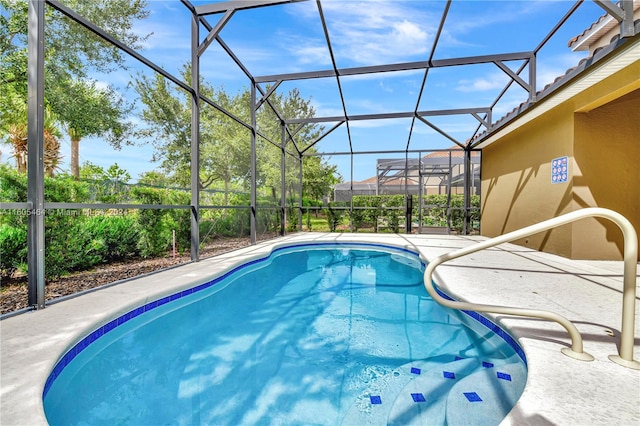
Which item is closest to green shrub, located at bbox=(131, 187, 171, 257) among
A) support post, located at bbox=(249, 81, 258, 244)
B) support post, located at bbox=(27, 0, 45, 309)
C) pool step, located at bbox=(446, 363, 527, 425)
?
support post, located at bbox=(249, 81, 258, 244)

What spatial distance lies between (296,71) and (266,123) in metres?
5.00

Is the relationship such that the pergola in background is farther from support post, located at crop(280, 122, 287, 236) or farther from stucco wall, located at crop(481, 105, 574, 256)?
stucco wall, located at crop(481, 105, 574, 256)

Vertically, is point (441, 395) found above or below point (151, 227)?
below

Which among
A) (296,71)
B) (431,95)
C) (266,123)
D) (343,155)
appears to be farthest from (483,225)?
(266,123)

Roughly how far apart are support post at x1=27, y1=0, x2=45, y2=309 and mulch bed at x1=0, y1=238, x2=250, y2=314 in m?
0.83

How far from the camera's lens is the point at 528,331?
243 cm

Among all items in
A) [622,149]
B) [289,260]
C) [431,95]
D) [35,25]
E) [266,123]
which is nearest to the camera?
[35,25]

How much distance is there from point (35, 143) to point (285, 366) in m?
3.07

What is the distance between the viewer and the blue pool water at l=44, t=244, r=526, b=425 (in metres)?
1.97

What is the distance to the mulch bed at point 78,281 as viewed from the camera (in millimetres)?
3355

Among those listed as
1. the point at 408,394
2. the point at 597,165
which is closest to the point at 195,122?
the point at 408,394

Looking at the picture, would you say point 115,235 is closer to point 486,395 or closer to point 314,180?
point 486,395

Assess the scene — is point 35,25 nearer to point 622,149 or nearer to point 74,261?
point 74,261

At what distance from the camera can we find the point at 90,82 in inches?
235
